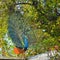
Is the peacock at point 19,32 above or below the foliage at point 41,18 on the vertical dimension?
below

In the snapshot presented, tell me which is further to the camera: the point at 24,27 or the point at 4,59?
the point at 4,59

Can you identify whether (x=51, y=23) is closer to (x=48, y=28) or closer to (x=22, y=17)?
(x=48, y=28)

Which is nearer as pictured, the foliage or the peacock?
the foliage

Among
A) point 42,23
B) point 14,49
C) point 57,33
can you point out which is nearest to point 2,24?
point 42,23

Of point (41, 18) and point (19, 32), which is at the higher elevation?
point (41, 18)

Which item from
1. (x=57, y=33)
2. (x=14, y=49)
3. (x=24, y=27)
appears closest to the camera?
(x=57, y=33)

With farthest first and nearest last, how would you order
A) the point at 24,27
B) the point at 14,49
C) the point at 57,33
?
the point at 14,49, the point at 24,27, the point at 57,33

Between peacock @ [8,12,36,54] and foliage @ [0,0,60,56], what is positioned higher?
foliage @ [0,0,60,56]

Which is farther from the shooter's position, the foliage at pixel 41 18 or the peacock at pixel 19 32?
the peacock at pixel 19 32

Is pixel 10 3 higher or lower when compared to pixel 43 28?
higher

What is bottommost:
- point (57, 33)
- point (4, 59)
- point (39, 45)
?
point (4, 59)

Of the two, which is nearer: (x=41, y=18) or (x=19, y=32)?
(x=41, y=18)
